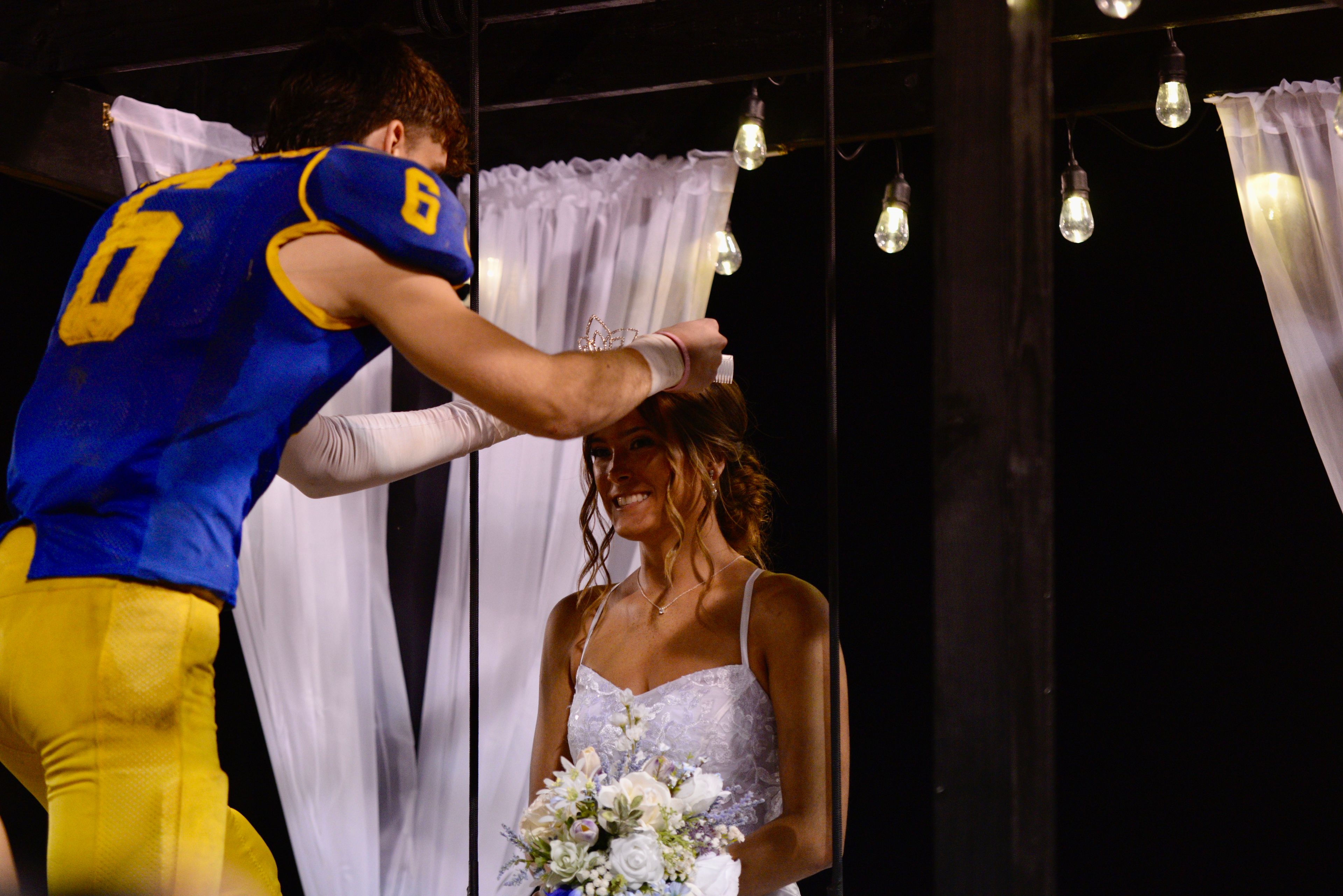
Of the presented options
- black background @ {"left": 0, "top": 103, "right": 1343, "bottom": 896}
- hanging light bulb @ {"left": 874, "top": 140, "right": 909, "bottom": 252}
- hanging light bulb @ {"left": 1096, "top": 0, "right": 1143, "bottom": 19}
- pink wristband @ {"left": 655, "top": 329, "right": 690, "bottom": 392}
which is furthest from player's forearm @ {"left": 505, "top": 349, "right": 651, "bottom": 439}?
black background @ {"left": 0, "top": 103, "right": 1343, "bottom": 896}

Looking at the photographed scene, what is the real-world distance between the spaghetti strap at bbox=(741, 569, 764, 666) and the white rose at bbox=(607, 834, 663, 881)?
745 millimetres

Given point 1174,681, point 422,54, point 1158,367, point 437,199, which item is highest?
point 422,54

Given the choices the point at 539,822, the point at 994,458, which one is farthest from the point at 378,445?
the point at 994,458

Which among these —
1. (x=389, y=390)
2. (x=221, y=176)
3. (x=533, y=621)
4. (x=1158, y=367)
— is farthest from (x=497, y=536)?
(x=221, y=176)

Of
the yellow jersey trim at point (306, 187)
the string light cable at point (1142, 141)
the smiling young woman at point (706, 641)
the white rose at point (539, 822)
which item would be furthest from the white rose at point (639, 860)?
→ the string light cable at point (1142, 141)

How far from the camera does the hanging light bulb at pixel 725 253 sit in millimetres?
3705

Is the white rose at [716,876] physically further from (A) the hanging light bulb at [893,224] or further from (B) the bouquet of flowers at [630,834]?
(A) the hanging light bulb at [893,224]

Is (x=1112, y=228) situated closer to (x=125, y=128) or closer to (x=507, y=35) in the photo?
(x=507, y=35)

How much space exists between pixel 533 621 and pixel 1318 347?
2.18 metres

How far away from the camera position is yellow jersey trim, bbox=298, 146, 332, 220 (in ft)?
4.40

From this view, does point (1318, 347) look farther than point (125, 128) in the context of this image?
No

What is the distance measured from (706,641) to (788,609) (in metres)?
0.18

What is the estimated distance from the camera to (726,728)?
233cm

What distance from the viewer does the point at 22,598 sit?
1.28 meters
